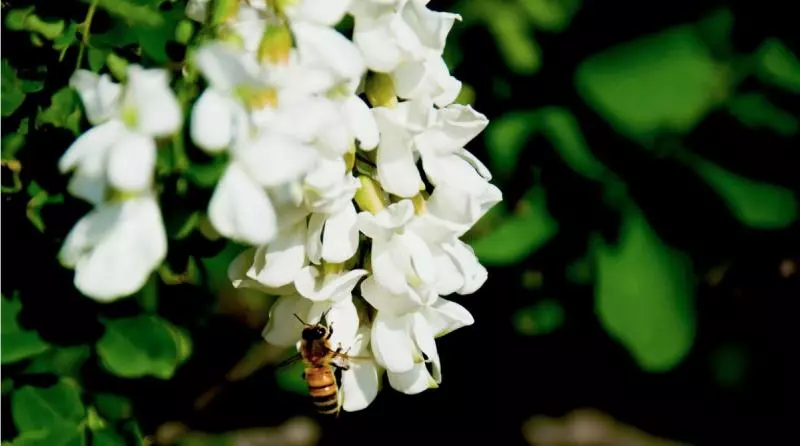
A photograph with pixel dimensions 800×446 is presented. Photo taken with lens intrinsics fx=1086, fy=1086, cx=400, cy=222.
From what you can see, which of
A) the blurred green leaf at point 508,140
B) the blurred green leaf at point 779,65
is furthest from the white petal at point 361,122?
the blurred green leaf at point 779,65

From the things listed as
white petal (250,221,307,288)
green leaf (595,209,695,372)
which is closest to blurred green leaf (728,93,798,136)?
green leaf (595,209,695,372)

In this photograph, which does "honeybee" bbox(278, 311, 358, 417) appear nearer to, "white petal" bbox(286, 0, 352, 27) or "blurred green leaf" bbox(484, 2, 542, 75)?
"white petal" bbox(286, 0, 352, 27)

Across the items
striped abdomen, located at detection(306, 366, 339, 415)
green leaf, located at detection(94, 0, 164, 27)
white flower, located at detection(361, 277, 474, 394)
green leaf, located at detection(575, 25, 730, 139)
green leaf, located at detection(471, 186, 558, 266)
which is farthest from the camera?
green leaf, located at detection(471, 186, 558, 266)

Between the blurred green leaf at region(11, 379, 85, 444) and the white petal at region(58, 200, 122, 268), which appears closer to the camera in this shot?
the white petal at region(58, 200, 122, 268)

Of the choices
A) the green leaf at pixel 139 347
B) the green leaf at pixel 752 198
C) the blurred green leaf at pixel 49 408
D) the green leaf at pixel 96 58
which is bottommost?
the green leaf at pixel 752 198

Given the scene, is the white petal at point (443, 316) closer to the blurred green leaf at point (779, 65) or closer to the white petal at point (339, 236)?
the white petal at point (339, 236)
